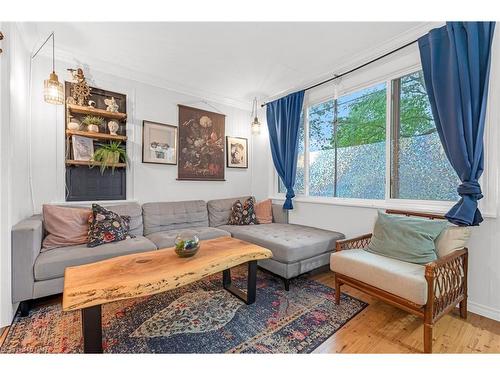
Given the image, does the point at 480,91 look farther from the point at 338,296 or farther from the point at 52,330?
the point at 52,330

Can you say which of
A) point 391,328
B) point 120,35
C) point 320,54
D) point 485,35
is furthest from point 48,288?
point 485,35

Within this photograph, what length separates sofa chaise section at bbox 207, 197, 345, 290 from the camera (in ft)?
7.59

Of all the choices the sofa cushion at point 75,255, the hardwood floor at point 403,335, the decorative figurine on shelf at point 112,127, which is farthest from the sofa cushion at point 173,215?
the hardwood floor at point 403,335

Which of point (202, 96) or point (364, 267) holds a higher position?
point (202, 96)

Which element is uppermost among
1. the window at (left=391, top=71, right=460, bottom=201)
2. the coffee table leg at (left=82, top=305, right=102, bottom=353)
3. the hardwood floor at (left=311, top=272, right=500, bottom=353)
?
the window at (left=391, top=71, right=460, bottom=201)

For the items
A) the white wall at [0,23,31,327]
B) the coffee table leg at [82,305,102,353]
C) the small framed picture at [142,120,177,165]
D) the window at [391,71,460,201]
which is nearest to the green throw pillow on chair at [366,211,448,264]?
the window at [391,71,460,201]

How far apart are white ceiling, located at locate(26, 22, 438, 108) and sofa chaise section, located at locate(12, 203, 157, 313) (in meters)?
1.93

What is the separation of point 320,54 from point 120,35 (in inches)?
84.4

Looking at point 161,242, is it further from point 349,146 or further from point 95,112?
point 349,146

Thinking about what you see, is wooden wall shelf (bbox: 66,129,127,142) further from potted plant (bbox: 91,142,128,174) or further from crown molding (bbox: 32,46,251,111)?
crown molding (bbox: 32,46,251,111)

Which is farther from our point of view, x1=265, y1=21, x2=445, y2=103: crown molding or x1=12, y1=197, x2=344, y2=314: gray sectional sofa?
x1=265, y1=21, x2=445, y2=103: crown molding

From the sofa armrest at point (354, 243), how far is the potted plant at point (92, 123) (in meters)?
2.98

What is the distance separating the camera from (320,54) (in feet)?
8.60
